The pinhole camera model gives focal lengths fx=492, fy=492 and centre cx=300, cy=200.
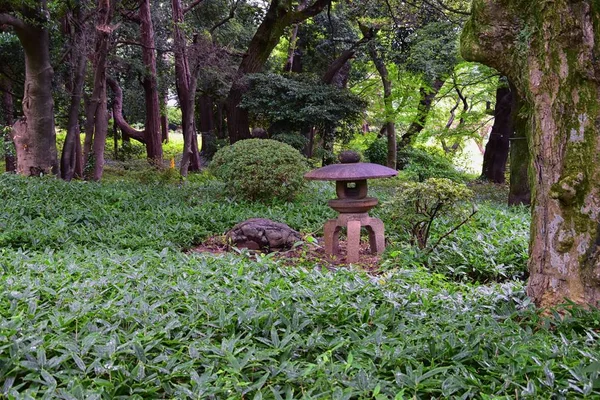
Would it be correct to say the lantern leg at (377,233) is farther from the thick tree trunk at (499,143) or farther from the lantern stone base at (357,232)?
the thick tree trunk at (499,143)

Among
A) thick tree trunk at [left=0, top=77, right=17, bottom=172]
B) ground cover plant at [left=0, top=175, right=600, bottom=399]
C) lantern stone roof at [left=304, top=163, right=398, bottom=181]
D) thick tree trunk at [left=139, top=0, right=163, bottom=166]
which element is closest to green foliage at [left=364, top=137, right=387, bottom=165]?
thick tree trunk at [left=139, top=0, right=163, bottom=166]

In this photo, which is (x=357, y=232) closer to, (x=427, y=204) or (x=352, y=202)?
(x=352, y=202)

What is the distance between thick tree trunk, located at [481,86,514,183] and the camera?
13.8 meters

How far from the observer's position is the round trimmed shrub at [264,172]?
7820 millimetres

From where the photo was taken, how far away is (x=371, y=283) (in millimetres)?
3328

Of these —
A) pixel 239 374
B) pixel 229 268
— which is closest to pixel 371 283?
pixel 229 268

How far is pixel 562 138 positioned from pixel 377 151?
14.6m

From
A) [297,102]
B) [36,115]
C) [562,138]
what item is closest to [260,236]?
[562,138]

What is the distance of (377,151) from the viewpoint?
56.6 ft

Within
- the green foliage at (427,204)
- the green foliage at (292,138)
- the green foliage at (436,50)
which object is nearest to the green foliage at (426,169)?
the green foliage at (436,50)

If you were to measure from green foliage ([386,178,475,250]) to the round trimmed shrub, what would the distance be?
276cm

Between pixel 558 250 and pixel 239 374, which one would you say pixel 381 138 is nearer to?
pixel 558 250

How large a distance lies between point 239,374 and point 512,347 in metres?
1.20

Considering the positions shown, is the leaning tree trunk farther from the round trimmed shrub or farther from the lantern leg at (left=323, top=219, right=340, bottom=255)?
the round trimmed shrub
